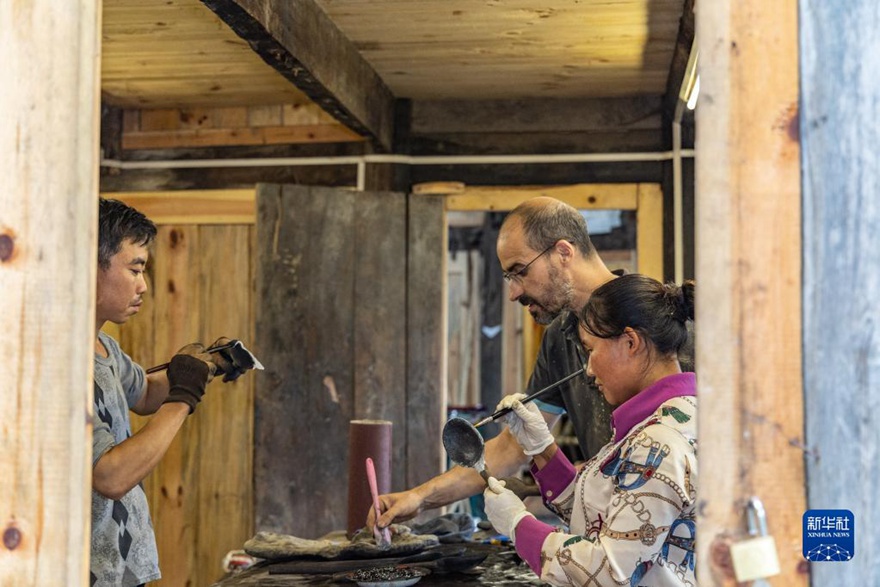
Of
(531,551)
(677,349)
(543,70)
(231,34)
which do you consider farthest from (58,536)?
(543,70)

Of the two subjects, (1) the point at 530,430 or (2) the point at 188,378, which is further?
(1) the point at 530,430

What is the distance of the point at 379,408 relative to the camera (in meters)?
4.90

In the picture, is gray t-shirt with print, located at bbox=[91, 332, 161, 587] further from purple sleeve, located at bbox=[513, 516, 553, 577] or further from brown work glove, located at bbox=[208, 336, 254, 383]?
purple sleeve, located at bbox=[513, 516, 553, 577]

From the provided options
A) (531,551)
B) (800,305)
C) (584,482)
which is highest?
(800,305)

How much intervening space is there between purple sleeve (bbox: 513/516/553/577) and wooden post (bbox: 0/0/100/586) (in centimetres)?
107

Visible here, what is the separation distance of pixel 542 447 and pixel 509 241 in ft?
2.34

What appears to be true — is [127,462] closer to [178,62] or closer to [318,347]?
[318,347]

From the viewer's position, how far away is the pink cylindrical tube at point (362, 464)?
3.23 meters

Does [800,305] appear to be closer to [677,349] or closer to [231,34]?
[677,349]

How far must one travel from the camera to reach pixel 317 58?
13.0 ft

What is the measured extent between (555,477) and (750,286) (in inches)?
59.4

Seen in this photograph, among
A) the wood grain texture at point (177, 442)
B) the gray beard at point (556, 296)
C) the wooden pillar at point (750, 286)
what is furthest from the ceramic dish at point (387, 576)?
the wood grain texture at point (177, 442)

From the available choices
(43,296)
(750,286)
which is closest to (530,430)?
(750,286)

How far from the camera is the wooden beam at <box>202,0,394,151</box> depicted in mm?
3295
